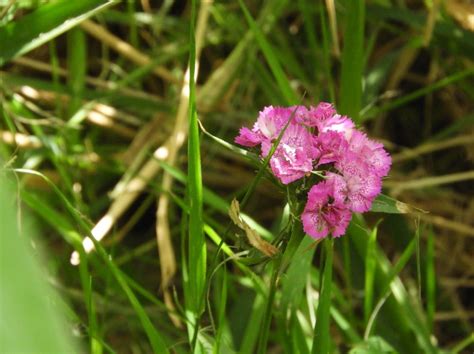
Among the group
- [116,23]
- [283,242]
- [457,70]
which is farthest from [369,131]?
[283,242]

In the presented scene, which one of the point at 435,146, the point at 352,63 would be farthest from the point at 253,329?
the point at 435,146

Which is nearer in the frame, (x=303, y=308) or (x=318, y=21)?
(x=303, y=308)

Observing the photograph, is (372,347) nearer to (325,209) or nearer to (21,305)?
(325,209)

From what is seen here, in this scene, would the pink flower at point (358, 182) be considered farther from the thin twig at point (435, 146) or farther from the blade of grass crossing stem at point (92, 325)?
the thin twig at point (435, 146)

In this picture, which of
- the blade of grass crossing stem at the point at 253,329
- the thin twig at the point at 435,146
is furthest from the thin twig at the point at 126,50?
the blade of grass crossing stem at the point at 253,329

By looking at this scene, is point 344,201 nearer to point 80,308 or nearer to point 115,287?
point 115,287

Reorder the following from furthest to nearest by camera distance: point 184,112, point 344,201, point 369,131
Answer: point 369,131 < point 184,112 < point 344,201

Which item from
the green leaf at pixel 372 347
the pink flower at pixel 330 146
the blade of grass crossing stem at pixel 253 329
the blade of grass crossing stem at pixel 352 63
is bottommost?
the green leaf at pixel 372 347

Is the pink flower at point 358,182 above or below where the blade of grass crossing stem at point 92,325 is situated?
above
